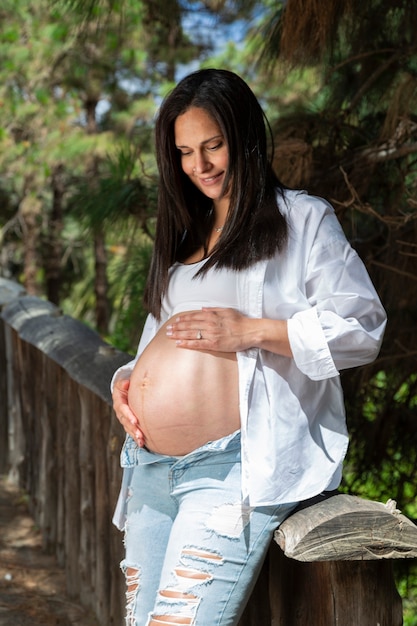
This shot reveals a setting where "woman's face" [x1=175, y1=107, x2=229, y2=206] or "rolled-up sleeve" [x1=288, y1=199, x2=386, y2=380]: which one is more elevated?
"woman's face" [x1=175, y1=107, x2=229, y2=206]

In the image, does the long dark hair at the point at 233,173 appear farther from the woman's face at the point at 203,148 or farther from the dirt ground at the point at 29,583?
the dirt ground at the point at 29,583

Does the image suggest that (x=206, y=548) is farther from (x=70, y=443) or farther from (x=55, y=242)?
(x=55, y=242)

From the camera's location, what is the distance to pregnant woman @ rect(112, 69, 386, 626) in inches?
72.8

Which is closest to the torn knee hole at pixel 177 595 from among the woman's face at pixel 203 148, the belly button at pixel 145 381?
the belly button at pixel 145 381

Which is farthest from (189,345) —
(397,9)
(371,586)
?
(397,9)

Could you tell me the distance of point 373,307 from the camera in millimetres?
1903

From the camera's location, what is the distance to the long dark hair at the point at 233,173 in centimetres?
201


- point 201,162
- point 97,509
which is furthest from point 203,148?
point 97,509

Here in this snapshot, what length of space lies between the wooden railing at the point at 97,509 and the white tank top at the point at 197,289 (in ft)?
1.68

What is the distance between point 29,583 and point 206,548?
2.27 m

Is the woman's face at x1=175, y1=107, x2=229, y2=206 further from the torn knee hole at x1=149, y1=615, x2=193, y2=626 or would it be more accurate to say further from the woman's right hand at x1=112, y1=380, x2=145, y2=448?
the torn knee hole at x1=149, y1=615, x2=193, y2=626

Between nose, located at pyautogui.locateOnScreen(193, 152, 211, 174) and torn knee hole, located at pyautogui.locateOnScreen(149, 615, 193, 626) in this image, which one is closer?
torn knee hole, located at pyautogui.locateOnScreen(149, 615, 193, 626)

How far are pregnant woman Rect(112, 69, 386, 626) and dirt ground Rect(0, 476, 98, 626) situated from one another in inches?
58.6

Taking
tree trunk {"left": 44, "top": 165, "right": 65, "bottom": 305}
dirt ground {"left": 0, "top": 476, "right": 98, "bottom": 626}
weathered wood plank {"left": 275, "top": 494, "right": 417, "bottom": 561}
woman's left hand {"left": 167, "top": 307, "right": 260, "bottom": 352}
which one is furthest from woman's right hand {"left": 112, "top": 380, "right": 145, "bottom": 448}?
tree trunk {"left": 44, "top": 165, "right": 65, "bottom": 305}
